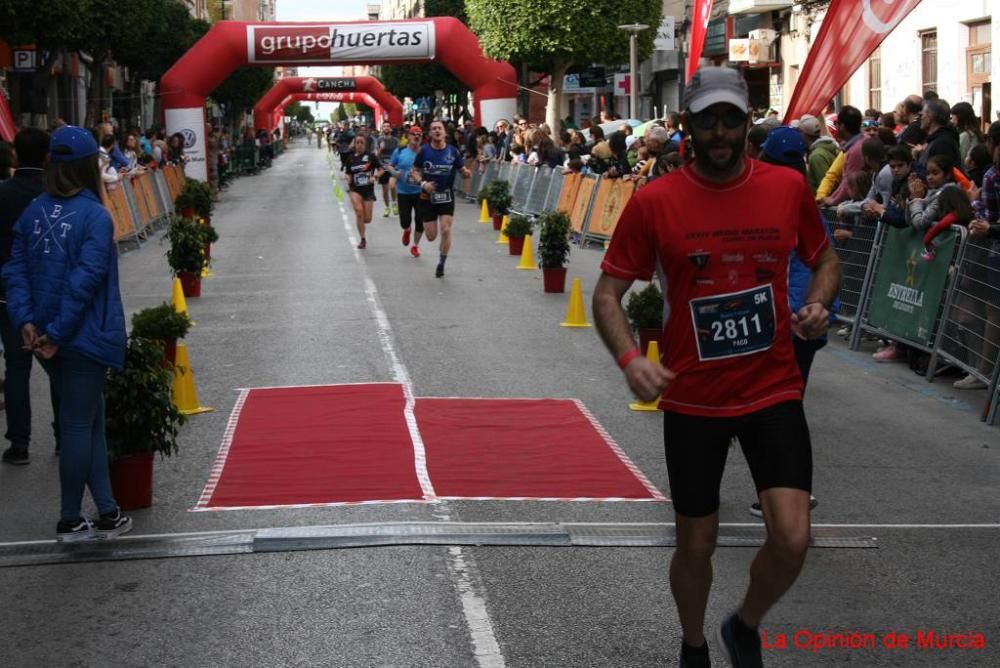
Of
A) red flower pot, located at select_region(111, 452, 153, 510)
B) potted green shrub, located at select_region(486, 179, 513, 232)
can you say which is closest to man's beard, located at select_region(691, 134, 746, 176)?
red flower pot, located at select_region(111, 452, 153, 510)

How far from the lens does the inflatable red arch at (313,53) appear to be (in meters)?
39.8

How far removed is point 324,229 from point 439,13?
1357 inches

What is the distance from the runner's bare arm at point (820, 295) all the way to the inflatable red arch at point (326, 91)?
69797mm

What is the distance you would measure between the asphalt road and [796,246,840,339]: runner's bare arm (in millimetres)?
1206

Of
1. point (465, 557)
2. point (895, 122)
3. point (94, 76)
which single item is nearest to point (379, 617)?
point (465, 557)

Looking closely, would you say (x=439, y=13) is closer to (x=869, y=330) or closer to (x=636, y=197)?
(x=869, y=330)

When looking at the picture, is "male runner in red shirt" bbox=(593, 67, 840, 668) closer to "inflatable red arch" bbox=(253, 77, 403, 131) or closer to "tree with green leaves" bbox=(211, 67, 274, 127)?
"tree with green leaves" bbox=(211, 67, 274, 127)

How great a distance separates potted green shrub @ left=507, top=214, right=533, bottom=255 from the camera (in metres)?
21.6

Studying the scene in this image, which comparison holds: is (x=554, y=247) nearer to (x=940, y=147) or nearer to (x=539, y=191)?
(x=940, y=147)

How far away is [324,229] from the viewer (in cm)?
2888

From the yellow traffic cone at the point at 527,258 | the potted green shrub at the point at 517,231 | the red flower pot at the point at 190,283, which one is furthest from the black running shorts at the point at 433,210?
the red flower pot at the point at 190,283

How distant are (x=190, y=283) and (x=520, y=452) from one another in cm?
911

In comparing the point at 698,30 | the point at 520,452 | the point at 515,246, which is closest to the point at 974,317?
the point at 520,452

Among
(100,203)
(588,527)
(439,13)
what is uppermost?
(439,13)
